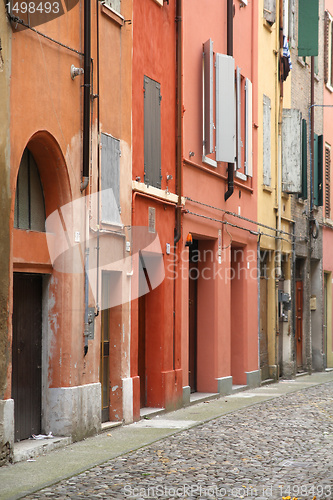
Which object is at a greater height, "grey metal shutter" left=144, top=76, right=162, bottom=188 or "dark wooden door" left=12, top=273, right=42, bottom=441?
"grey metal shutter" left=144, top=76, right=162, bottom=188

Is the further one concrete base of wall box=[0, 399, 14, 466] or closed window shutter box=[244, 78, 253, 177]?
closed window shutter box=[244, 78, 253, 177]

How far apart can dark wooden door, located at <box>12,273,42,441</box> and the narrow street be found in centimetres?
56

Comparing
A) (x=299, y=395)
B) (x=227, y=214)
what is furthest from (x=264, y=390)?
(x=227, y=214)

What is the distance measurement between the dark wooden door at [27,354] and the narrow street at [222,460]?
560 mm

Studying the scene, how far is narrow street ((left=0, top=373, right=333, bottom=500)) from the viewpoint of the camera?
7578 millimetres

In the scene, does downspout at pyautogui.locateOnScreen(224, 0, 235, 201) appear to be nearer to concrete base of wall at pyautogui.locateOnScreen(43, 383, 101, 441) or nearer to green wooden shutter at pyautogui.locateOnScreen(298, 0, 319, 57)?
green wooden shutter at pyautogui.locateOnScreen(298, 0, 319, 57)

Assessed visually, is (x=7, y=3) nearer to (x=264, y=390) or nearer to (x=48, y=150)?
(x=48, y=150)

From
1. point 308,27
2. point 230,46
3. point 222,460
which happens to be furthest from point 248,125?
point 222,460

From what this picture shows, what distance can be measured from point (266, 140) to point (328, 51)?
6905 mm

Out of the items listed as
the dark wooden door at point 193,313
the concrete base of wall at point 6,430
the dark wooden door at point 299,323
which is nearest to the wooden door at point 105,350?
the concrete base of wall at point 6,430

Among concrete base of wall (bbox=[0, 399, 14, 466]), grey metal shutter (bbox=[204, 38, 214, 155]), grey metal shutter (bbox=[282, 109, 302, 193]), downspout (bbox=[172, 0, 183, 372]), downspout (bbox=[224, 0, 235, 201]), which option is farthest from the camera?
grey metal shutter (bbox=[282, 109, 302, 193])

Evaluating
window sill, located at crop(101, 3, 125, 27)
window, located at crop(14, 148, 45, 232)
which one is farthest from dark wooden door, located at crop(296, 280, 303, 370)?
window, located at crop(14, 148, 45, 232)

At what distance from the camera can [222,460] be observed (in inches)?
363

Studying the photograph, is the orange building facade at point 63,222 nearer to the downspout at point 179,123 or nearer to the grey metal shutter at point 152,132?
the grey metal shutter at point 152,132
